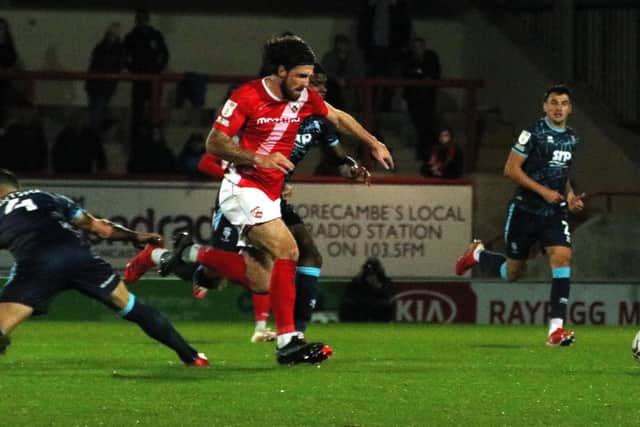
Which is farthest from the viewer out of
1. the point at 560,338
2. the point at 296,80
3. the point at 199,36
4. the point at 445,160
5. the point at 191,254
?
the point at 199,36

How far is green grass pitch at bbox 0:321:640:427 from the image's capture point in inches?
316

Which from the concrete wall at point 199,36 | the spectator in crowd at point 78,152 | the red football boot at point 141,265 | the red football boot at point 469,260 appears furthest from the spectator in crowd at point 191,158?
the red football boot at point 141,265

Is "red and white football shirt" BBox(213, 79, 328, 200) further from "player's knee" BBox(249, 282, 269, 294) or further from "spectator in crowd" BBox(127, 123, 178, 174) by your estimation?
"spectator in crowd" BBox(127, 123, 178, 174)

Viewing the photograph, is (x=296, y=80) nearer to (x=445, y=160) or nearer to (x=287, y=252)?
(x=287, y=252)

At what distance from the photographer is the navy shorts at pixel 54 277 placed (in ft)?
32.0

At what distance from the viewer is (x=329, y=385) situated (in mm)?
9516

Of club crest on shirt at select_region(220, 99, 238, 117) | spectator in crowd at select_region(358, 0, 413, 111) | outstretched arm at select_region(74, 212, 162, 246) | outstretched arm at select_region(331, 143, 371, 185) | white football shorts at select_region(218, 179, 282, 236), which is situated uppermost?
spectator in crowd at select_region(358, 0, 413, 111)

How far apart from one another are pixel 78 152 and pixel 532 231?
8.15 metres

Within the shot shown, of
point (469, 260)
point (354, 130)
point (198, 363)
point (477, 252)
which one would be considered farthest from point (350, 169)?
point (469, 260)

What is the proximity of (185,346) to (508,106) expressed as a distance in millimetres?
14431

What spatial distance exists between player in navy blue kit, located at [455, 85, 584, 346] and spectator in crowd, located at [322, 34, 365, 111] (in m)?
7.22

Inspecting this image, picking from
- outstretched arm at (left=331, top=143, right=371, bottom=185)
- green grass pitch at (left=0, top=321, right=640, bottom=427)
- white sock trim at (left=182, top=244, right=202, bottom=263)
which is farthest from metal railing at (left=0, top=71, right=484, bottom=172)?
white sock trim at (left=182, top=244, right=202, bottom=263)

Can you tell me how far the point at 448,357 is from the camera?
1216cm

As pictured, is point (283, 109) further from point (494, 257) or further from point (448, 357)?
point (494, 257)
